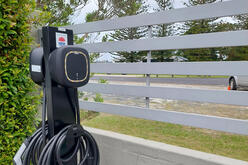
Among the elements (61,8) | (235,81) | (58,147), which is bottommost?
(58,147)

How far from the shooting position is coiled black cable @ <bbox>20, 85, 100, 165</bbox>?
1211mm

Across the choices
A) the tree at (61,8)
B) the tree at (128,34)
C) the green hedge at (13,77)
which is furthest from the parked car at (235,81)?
the tree at (61,8)

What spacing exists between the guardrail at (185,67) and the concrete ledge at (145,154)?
35 centimetres

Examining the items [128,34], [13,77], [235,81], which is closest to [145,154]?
[13,77]

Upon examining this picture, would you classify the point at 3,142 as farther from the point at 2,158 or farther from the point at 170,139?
the point at 170,139

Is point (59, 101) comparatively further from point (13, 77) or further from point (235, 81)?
point (235, 81)

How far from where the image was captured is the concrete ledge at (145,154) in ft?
4.83

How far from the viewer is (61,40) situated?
4.54ft

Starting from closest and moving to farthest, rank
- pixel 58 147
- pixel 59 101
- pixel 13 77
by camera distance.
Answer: pixel 58 147 < pixel 59 101 < pixel 13 77

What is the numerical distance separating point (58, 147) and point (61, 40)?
2.24 ft

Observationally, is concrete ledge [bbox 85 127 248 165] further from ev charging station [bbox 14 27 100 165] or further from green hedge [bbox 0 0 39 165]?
green hedge [bbox 0 0 39 165]

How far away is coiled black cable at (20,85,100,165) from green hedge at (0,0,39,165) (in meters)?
0.44

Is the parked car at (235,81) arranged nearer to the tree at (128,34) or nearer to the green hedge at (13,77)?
the tree at (128,34)

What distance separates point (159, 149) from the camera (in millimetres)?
1629
